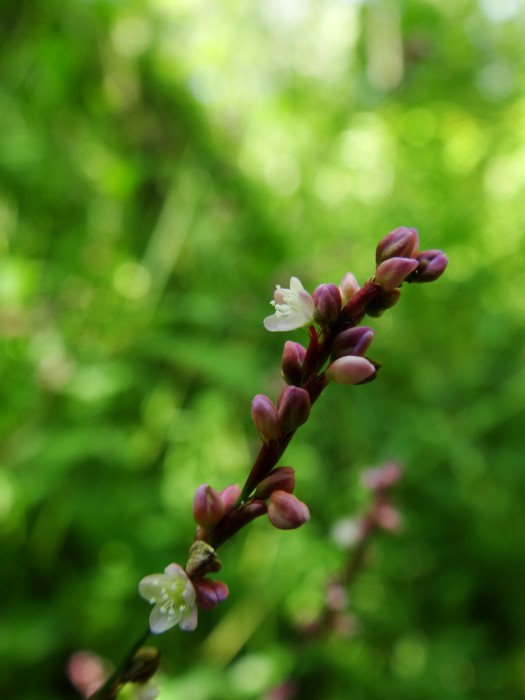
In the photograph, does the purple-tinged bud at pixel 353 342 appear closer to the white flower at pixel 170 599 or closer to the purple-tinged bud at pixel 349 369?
the purple-tinged bud at pixel 349 369

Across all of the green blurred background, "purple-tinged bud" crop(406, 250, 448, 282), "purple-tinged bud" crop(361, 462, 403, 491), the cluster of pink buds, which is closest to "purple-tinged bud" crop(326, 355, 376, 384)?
the cluster of pink buds

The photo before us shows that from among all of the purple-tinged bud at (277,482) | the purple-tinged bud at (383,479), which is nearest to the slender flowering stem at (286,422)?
the purple-tinged bud at (277,482)

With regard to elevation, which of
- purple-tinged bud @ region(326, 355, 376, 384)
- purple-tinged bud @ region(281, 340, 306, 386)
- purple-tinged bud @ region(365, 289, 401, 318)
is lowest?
purple-tinged bud @ region(281, 340, 306, 386)

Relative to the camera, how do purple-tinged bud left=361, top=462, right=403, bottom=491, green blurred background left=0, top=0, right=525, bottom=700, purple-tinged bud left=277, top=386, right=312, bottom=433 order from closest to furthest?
purple-tinged bud left=277, top=386, right=312, bottom=433
purple-tinged bud left=361, top=462, right=403, bottom=491
green blurred background left=0, top=0, right=525, bottom=700

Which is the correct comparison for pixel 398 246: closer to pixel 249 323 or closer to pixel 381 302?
pixel 381 302

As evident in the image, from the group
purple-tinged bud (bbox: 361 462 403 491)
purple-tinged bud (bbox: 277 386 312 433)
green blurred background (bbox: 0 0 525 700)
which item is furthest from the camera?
green blurred background (bbox: 0 0 525 700)

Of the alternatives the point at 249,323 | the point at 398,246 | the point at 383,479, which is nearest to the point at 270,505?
the point at 398,246

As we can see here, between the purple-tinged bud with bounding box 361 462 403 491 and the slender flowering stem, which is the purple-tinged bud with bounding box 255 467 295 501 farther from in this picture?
the purple-tinged bud with bounding box 361 462 403 491
